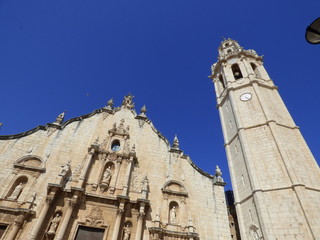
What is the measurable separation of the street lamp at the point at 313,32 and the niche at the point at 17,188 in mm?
12725

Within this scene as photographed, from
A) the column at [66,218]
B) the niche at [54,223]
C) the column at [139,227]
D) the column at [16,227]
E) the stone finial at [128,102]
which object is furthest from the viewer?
the stone finial at [128,102]

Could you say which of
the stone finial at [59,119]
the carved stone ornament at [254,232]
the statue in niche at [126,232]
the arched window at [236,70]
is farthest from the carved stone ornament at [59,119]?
the arched window at [236,70]

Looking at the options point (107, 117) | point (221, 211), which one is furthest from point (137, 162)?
point (221, 211)

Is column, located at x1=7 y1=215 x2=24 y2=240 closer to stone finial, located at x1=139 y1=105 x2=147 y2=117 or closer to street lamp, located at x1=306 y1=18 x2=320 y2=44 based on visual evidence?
stone finial, located at x1=139 y1=105 x2=147 y2=117

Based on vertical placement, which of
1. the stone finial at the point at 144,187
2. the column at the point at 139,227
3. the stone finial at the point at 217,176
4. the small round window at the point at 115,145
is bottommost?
the column at the point at 139,227

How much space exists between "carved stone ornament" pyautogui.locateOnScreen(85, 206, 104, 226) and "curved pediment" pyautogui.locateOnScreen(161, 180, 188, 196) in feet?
12.0

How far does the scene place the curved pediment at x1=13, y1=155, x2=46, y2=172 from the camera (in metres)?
10.7

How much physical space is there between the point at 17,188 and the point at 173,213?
27.3 ft

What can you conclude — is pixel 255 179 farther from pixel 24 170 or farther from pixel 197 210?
pixel 24 170

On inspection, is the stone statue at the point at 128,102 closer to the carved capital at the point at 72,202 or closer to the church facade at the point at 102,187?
the church facade at the point at 102,187

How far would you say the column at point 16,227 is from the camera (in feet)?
27.7

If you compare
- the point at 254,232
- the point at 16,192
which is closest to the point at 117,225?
the point at 16,192

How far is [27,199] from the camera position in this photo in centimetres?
970

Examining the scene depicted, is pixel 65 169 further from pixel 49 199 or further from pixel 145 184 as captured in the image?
pixel 145 184
